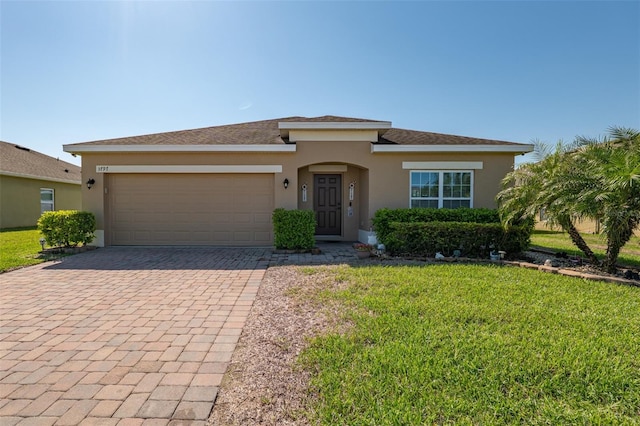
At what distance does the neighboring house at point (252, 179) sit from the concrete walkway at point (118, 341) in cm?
322

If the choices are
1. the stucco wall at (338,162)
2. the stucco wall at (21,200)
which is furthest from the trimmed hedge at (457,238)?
the stucco wall at (21,200)

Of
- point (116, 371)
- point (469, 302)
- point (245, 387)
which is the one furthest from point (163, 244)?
point (469, 302)

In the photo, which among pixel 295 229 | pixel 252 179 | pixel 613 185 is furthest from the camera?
pixel 252 179

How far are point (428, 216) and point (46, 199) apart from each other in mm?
21667

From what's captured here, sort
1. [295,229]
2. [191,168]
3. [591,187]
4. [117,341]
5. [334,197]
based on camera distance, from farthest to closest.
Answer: [334,197] < [191,168] < [295,229] < [591,187] < [117,341]

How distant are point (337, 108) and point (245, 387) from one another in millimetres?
13820

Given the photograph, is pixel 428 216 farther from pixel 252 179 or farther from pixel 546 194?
pixel 252 179

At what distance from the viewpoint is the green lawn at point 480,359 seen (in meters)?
2.20

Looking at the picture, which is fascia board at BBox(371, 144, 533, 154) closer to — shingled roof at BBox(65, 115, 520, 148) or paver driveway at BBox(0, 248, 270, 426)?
shingled roof at BBox(65, 115, 520, 148)

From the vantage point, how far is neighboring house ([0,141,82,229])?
15.3 m

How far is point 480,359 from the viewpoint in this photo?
9.34 ft

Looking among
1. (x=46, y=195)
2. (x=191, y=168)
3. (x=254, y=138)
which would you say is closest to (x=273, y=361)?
(x=191, y=168)

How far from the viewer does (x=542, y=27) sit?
1011 cm

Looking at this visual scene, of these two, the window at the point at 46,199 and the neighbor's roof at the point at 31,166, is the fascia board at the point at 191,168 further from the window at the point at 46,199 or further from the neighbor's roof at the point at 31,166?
the window at the point at 46,199
